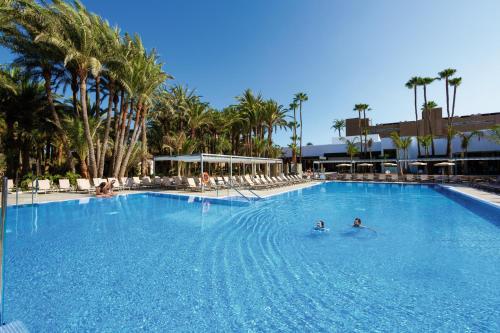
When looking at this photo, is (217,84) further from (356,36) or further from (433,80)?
(433,80)

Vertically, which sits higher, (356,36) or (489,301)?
(356,36)

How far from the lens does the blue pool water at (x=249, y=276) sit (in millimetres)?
3439

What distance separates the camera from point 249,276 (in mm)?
4773

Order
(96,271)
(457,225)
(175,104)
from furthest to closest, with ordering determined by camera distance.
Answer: (175,104), (457,225), (96,271)

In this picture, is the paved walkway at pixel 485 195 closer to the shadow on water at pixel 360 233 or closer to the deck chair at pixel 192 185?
the shadow on water at pixel 360 233

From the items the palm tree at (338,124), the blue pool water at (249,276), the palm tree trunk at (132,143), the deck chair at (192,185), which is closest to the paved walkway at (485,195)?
the blue pool water at (249,276)

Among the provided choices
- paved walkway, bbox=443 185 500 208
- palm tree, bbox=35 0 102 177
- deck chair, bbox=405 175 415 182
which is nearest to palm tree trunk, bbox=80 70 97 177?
palm tree, bbox=35 0 102 177

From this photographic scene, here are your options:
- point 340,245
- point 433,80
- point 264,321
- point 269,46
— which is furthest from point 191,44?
point 433,80

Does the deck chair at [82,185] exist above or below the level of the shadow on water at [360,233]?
above

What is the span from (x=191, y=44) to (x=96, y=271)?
2075 centimetres

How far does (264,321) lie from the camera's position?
11.2ft

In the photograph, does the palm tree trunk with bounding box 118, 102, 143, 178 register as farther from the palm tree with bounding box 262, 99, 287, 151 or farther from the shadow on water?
the shadow on water

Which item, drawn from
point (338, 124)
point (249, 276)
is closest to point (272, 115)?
point (249, 276)

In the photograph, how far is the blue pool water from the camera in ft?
11.3
